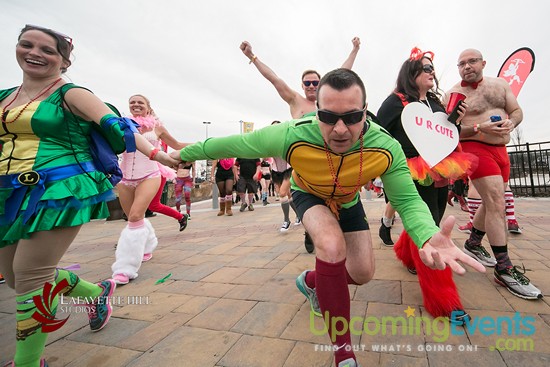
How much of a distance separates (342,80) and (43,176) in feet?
5.60

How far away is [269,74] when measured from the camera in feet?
12.2

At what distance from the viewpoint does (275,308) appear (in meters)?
2.18

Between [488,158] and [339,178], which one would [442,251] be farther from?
Result: [488,158]

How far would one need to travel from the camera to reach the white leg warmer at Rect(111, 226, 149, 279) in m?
2.98

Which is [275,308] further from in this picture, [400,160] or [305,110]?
[305,110]

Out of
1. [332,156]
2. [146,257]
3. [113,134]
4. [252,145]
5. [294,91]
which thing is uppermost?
[294,91]

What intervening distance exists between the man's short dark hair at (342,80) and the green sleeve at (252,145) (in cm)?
37

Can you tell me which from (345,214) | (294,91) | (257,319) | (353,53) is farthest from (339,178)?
(353,53)

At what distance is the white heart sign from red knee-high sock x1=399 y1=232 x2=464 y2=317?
0.85 m

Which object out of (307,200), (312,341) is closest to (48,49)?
(307,200)

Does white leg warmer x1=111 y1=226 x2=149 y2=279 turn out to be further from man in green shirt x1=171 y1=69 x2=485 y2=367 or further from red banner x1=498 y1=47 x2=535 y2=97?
red banner x1=498 y1=47 x2=535 y2=97

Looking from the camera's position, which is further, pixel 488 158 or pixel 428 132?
pixel 488 158

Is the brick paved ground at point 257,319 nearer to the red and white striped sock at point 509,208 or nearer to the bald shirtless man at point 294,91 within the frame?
the red and white striped sock at point 509,208

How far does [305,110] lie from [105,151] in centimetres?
259
